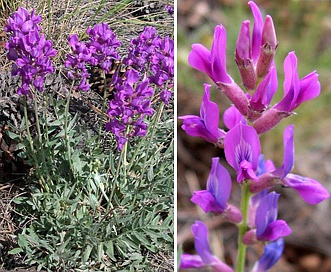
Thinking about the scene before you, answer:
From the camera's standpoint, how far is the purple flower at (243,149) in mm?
868

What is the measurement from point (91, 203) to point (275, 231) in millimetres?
852

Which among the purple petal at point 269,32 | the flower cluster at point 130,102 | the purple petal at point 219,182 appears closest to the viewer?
the purple petal at point 269,32

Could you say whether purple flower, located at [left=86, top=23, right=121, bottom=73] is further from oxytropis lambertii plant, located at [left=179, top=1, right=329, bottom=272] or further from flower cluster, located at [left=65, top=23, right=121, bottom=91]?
oxytropis lambertii plant, located at [left=179, top=1, right=329, bottom=272]

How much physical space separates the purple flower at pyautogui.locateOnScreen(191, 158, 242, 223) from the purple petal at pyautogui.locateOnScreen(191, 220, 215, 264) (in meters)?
0.04

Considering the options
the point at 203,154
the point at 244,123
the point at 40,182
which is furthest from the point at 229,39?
the point at 244,123

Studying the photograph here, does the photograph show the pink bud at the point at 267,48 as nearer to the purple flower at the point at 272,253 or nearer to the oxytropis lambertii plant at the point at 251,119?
the oxytropis lambertii plant at the point at 251,119

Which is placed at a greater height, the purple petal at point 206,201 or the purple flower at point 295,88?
Result: the purple flower at point 295,88

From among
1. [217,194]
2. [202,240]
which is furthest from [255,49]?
[202,240]

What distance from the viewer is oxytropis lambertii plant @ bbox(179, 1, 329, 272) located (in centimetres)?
85

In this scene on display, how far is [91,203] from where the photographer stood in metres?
1.69

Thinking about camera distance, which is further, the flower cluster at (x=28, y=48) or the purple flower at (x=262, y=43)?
the flower cluster at (x=28, y=48)

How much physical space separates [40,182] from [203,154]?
78cm

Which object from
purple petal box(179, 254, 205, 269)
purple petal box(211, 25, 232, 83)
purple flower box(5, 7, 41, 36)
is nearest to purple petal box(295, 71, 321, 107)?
purple petal box(211, 25, 232, 83)

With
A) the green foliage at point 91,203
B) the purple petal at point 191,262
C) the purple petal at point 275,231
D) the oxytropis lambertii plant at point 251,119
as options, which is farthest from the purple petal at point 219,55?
the green foliage at point 91,203
